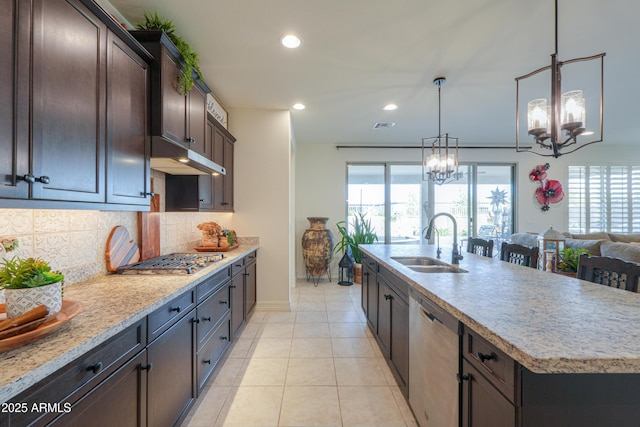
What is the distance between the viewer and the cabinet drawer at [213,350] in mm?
1874

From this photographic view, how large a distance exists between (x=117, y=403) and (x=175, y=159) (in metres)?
1.48

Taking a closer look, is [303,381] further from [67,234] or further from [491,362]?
[67,234]

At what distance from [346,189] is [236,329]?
3543 mm

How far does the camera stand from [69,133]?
1.14 metres

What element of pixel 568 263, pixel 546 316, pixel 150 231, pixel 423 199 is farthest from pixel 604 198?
pixel 150 231

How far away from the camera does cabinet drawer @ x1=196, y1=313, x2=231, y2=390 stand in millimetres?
1874

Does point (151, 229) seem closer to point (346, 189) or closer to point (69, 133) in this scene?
point (69, 133)

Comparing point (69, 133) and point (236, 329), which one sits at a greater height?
point (69, 133)

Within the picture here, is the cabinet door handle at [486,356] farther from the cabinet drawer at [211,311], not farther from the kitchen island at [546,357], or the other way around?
the cabinet drawer at [211,311]

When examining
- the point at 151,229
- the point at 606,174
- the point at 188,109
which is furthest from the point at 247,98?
the point at 606,174

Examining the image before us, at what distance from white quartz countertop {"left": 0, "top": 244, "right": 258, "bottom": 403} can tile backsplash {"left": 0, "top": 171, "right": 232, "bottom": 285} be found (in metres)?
0.12

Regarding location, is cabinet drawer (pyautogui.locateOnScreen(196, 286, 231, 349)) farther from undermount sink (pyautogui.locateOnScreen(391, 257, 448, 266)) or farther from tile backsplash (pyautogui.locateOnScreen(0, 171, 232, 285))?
undermount sink (pyautogui.locateOnScreen(391, 257, 448, 266))

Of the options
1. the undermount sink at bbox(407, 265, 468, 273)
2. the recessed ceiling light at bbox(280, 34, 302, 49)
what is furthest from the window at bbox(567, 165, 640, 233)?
the recessed ceiling light at bbox(280, 34, 302, 49)

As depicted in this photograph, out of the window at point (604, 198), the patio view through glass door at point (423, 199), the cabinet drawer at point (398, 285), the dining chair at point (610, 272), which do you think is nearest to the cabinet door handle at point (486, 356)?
the cabinet drawer at point (398, 285)
